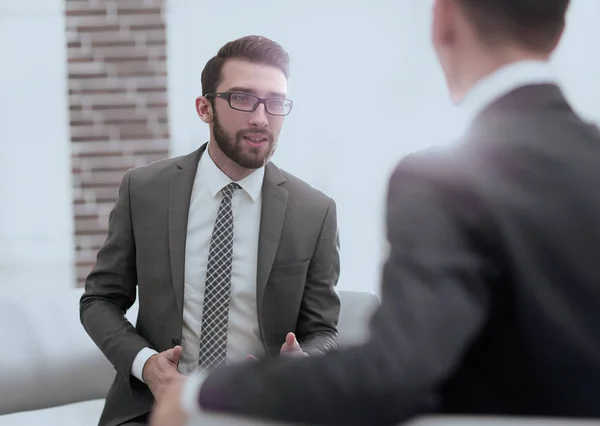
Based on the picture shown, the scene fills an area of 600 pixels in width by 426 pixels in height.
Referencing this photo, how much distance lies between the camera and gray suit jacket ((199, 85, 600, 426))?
711 millimetres

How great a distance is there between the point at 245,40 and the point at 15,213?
8.76ft

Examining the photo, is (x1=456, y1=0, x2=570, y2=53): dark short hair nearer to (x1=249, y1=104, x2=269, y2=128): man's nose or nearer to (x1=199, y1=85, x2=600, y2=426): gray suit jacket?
(x1=199, y1=85, x2=600, y2=426): gray suit jacket

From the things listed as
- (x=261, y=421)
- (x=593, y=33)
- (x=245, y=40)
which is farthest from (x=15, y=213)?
(x=261, y=421)

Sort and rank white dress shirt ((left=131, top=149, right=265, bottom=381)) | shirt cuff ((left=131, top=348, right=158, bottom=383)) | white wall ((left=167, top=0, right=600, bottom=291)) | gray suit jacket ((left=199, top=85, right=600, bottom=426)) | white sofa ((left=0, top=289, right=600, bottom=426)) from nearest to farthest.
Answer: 1. gray suit jacket ((left=199, top=85, right=600, bottom=426))
2. shirt cuff ((left=131, top=348, right=158, bottom=383))
3. white dress shirt ((left=131, top=149, right=265, bottom=381))
4. white sofa ((left=0, top=289, right=600, bottom=426))
5. white wall ((left=167, top=0, right=600, bottom=291))

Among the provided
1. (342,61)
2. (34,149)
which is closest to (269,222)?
(342,61)

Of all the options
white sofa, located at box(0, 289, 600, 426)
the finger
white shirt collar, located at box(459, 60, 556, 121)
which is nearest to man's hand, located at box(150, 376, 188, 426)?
white shirt collar, located at box(459, 60, 556, 121)

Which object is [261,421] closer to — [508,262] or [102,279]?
[508,262]

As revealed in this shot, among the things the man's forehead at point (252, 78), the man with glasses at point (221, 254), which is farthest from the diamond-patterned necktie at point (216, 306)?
the man's forehead at point (252, 78)

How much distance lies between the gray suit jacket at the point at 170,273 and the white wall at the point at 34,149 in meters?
2.33

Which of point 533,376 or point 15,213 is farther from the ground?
point 533,376

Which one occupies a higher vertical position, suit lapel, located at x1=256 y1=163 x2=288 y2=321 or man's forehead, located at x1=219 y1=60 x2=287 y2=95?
man's forehead, located at x1=219 y1=60 x2=287 y2=95

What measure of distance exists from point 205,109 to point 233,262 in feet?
1.58

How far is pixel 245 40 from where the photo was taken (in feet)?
6.90

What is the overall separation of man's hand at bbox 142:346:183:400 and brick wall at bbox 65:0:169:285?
2521 millimetres
